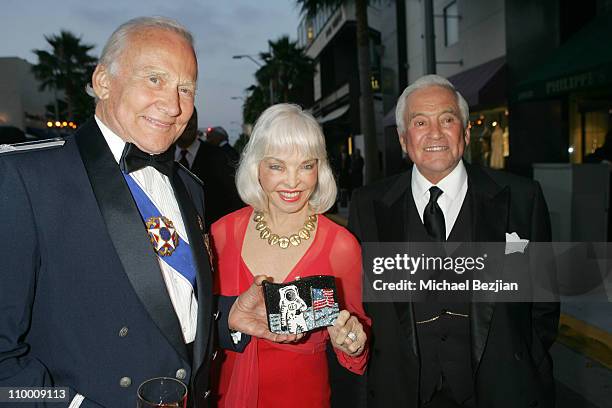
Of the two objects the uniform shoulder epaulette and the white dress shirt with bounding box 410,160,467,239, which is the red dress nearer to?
the white dress shirt with bounding box 410,160,467,239

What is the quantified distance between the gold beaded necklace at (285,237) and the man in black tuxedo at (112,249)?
788mm

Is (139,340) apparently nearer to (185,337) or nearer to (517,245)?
(185,337)

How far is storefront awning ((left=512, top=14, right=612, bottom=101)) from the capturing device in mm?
8172

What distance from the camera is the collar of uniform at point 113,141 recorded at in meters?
1.78

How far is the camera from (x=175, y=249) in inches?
74.1

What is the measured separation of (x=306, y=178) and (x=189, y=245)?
2.96 feet

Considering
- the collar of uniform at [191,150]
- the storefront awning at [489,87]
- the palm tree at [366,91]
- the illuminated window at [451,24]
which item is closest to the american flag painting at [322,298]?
the collar of uniform at [191,150]

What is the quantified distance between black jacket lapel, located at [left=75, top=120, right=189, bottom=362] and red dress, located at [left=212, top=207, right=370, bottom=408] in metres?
0.91

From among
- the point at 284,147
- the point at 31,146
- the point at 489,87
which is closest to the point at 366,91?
the point at 489,87

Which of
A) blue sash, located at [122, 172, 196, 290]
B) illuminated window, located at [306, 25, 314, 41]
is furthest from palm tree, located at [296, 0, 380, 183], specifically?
illuminated window, located at [306, 25, 314, 41]

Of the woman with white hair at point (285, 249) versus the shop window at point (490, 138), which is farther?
the shop window at point (490, 138)

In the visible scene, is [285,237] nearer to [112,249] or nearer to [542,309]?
[112,249]

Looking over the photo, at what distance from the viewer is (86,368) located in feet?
5.13

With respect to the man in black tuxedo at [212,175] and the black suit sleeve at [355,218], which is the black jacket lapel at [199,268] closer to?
the black suit sleeve at [355,218]
